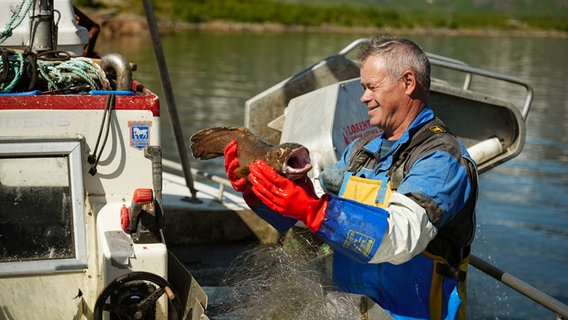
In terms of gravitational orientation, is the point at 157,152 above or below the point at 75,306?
above

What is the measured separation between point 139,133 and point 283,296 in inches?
44.4

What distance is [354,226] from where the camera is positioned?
3.01 metres

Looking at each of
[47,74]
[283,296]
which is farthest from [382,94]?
[47,74]

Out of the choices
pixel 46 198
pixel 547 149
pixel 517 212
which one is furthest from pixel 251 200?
pixel 547 149

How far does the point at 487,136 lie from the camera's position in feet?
→ 24.0

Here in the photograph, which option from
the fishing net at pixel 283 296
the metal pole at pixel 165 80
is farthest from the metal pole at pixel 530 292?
the metal pole at pixel 165 80

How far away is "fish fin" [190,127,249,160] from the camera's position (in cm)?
363

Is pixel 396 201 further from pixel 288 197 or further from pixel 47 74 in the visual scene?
pixel 47 74

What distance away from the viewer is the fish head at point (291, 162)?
3016 millimetres

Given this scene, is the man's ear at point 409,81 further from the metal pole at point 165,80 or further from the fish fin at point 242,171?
the metal pole at point 165,80

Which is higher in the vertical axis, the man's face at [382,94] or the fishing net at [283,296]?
the man's face at [382,94]

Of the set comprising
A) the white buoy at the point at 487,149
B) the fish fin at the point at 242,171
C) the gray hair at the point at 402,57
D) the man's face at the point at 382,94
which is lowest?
the white buoy at the point at 487,149

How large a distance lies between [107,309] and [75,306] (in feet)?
1.61

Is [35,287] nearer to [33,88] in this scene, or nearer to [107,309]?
[107,309]
